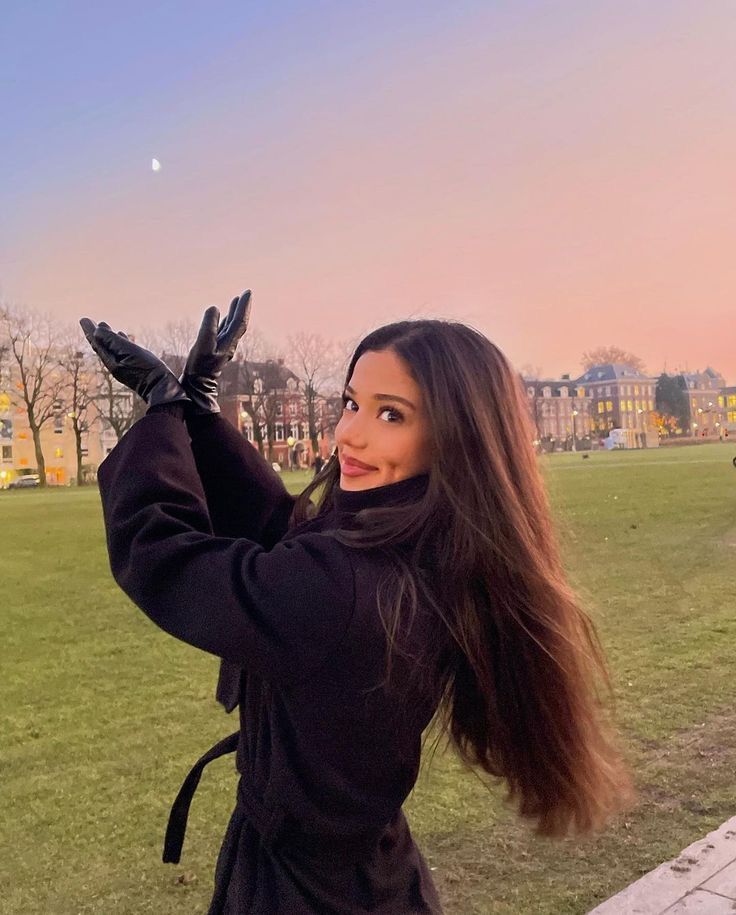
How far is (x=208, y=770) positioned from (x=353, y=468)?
3.93m

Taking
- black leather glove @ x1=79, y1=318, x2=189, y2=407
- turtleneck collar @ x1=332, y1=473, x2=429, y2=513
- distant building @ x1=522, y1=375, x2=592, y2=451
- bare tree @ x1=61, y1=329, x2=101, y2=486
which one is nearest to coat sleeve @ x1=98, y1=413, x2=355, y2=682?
turtleneck collar @ x1=332, y1=473, x2=429, y2=513

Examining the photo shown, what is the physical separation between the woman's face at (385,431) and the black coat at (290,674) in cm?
4

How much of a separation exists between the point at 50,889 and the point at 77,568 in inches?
430

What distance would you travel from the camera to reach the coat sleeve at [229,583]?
1.41m

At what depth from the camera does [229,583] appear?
141 centimetres

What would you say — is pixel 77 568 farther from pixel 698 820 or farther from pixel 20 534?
pixel 698 820

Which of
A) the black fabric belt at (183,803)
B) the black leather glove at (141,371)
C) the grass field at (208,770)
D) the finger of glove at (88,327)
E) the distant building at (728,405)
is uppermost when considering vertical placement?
the finger of glove at (88,327)

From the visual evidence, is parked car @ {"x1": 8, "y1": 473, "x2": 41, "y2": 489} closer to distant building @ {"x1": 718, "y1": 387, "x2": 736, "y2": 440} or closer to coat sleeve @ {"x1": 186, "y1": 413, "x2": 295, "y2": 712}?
coat sleeve @ {"x1": 186, "y1": 413, "x2": 295, "y2": 712}

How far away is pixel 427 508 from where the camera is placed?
1577 millimetres

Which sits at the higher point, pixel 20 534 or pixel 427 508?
pixel 427 508

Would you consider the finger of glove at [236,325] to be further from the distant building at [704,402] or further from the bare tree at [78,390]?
the distant building at [704,402]

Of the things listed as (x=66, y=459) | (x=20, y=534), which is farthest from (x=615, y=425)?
(x=20, y=534)

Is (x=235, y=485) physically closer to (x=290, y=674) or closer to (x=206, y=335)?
(x=206, y=335)

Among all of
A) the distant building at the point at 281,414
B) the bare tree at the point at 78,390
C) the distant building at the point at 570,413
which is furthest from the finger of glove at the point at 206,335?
the distant building at the point at 570,413
